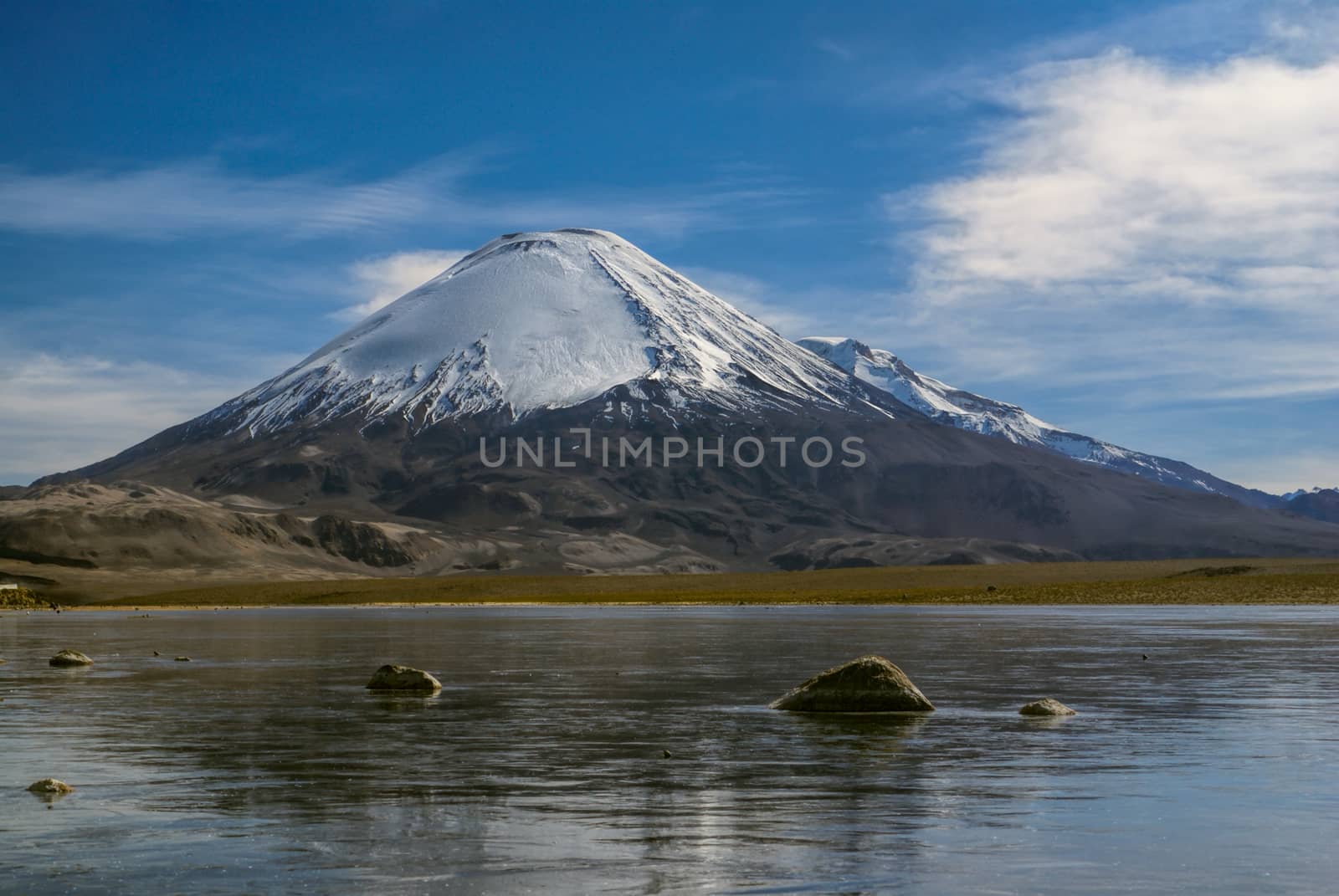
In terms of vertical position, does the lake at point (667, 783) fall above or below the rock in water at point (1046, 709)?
below

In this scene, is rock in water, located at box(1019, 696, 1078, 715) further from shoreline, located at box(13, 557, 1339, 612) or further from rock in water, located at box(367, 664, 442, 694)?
shoreline, located at box(13, 557, 1339, 612)

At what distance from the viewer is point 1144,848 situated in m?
15.9

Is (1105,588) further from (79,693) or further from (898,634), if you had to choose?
(79,693)

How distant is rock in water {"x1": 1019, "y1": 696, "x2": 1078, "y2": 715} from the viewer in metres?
29.8

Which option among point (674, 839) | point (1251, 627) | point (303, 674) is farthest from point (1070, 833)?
point (1251, 627)

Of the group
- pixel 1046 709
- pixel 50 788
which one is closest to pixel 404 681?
pixel 1046 709

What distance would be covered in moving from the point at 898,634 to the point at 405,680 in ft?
125

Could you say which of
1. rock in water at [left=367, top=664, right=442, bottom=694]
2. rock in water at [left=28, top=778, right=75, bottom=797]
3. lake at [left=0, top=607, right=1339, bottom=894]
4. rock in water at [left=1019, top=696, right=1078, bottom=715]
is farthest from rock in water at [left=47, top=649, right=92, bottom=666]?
rock in water at [left=1019, top=696, right=1078, bottom=715]

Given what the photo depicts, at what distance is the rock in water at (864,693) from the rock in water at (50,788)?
51.0 feet

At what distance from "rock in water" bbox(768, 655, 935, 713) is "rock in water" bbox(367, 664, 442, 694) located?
9.77 meters

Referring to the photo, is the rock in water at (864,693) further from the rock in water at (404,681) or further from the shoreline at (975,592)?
the shoreline at (975,592)

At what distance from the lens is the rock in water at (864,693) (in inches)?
1217

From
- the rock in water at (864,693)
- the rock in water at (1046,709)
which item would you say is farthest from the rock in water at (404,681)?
the rock in water at (1046,709)

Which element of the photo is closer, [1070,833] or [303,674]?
[1070,833]
